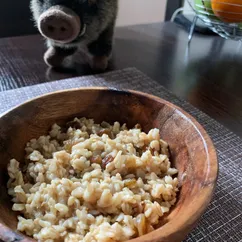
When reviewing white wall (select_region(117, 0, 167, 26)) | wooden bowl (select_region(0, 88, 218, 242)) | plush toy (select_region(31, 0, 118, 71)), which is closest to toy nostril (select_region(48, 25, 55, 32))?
plush toy (select_region(31, 0, 118, 71))

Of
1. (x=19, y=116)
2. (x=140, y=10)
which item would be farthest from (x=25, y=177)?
(x=140, y=10)

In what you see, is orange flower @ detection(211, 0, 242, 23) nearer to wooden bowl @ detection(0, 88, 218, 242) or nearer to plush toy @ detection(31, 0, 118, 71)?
plush toy @ detection(31, 0, 118, 71)

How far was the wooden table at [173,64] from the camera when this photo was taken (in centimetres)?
89

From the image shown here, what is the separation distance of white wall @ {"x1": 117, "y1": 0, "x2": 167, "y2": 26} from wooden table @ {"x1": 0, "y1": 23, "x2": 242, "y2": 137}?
2.16 ft

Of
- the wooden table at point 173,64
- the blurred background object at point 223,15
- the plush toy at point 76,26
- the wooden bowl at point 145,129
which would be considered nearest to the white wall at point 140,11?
the wooden table at point 173,64

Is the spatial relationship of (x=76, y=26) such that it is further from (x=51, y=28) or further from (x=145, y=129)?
(x=145, y=129)

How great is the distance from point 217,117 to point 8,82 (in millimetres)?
537

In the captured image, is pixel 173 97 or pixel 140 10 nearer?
pixel 173 97

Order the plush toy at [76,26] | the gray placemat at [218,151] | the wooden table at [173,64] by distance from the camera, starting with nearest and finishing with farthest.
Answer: the gray placemat at [218,151], the plush toy at [76,26], the wooden table at [173,64]

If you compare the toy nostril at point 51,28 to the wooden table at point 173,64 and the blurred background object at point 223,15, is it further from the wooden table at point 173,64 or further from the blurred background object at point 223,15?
the blurred background object at point 223,15

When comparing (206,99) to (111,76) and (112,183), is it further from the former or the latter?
(112,183)

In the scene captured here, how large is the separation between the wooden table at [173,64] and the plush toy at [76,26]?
5 centimetres

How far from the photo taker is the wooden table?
0.89 m

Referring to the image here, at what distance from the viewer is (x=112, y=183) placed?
0.47 m
